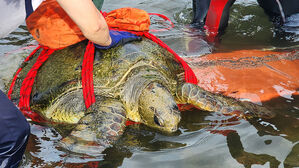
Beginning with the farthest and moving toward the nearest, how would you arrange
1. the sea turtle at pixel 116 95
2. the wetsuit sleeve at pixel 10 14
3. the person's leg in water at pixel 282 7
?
the person's leg in water at pixel 282 7 < the sea turtle at pixel 116 95 < the wetsuit sleeve at pixel 10 14

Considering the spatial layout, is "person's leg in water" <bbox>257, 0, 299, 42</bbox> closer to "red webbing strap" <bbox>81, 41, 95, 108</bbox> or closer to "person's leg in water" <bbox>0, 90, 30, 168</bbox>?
"red webbing strap" <bbox>81, 41, 95, 108</bbox>

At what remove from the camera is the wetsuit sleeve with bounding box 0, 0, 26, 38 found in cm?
178

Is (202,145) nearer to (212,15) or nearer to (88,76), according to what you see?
(88,76)

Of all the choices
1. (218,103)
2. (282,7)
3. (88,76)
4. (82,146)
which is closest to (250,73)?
(218,103)

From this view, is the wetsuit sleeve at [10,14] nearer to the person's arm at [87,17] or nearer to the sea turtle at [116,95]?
the person's arm at [87,17]

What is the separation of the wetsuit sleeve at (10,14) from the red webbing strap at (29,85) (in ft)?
2.71

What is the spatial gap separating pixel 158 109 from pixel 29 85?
3.58 feet

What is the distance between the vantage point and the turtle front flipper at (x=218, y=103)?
7.62 ft

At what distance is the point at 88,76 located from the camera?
7.71 ft

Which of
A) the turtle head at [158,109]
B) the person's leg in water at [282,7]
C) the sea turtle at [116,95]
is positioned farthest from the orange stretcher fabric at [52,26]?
the person's leg in water at [282,7]

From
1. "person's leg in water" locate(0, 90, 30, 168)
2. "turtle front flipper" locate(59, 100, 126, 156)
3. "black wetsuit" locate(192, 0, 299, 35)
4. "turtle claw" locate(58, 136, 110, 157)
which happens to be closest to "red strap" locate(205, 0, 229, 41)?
"black wetsuit" locate(192, 0, 299, 35)

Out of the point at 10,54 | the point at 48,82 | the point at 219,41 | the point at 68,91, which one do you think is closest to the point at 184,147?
the point at 68,91

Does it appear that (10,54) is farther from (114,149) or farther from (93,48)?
(114,149)

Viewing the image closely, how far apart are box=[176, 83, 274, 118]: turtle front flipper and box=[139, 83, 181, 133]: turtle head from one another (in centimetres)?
22
